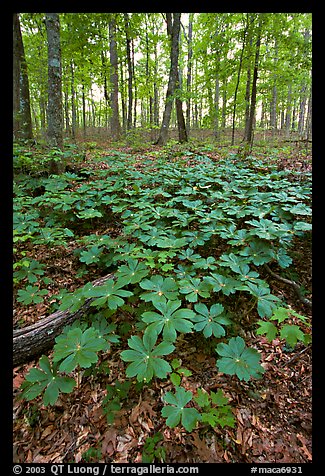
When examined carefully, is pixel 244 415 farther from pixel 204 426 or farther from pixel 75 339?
pixel 75 339

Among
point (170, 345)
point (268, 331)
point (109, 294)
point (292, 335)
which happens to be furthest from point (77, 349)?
point (292, 335)

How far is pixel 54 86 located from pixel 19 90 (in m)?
3.43

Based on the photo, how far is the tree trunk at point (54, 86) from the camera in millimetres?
4379

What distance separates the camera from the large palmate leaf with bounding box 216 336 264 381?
1584 millimetres

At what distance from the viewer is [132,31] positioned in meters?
8.49

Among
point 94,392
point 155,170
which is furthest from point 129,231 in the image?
point 155,170

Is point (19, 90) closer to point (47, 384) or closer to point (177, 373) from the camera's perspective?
point (47, 384)

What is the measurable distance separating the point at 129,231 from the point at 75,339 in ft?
4.60

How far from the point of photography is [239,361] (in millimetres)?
1651

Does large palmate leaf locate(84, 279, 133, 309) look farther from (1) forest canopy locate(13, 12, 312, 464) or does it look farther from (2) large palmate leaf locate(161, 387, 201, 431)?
(2) large palmate leaf locate(161, 387, 201, 431)

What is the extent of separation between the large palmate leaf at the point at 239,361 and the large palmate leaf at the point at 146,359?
387mm

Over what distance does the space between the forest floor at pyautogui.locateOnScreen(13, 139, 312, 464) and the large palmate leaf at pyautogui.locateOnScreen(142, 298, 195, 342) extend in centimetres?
52

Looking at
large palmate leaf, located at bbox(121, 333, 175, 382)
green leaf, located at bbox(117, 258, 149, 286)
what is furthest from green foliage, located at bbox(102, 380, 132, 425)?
green leaf, located at bbox(117, 258, 149, 286)

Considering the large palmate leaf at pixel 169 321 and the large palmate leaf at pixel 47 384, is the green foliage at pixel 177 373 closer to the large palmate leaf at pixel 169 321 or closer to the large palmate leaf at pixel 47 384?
the large palmate leaf at pixel 169 321
